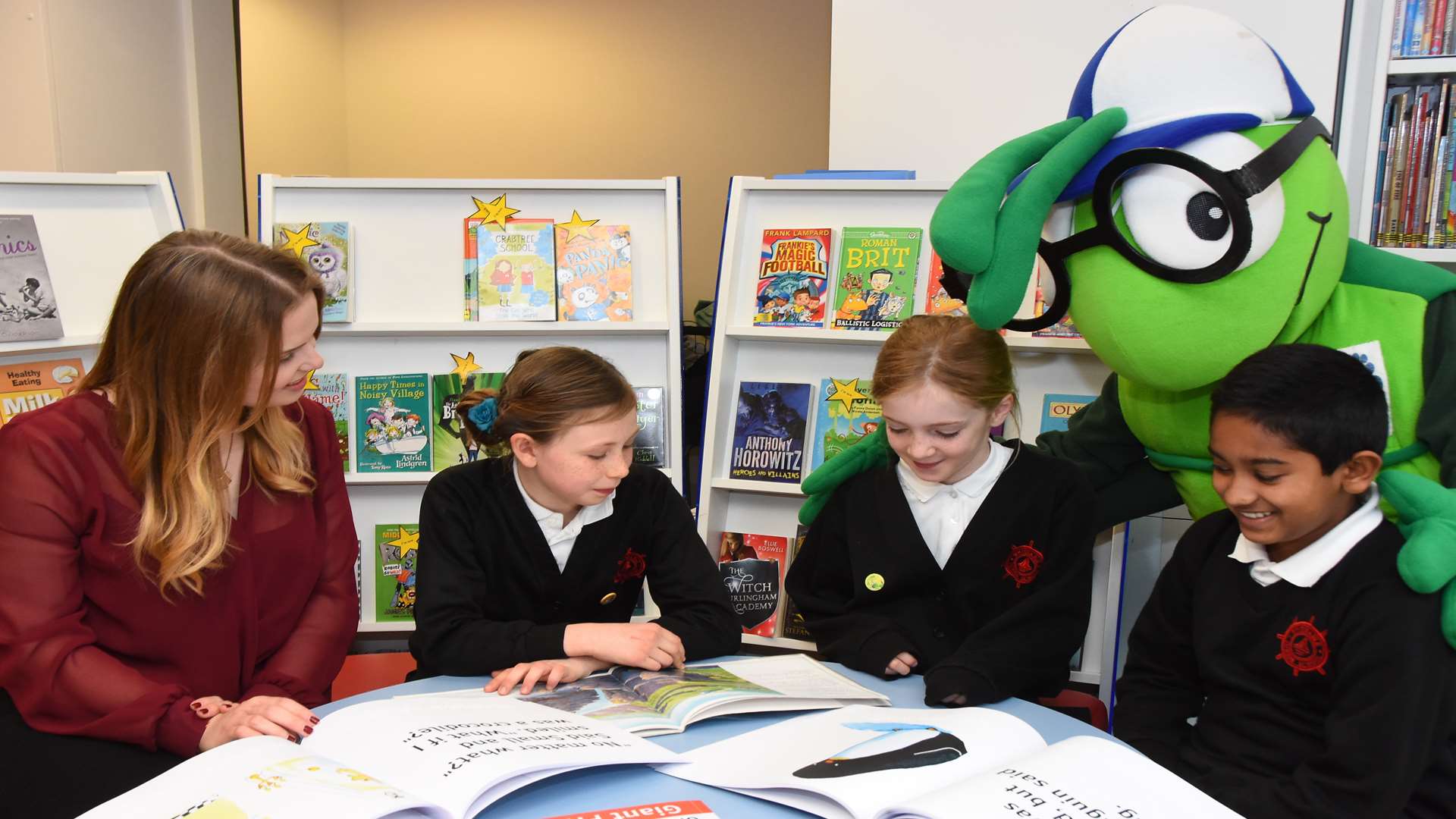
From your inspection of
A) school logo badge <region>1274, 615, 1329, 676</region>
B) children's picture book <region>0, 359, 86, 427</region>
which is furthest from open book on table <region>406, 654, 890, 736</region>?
children's picture book <region>0, 359, 86, 427</region>

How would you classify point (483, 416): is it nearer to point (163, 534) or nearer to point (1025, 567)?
point (163, 534)

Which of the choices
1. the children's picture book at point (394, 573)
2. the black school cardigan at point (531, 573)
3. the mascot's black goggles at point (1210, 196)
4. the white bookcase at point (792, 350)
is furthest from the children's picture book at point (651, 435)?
the mascot's black goggles at point (1210, 196)

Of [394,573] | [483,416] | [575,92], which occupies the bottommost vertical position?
[394,573]

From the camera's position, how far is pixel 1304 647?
4.36 feet

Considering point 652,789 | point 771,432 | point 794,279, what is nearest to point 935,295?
point 794,279

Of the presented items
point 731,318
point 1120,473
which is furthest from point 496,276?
point 1120,473

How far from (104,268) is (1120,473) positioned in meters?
2.46

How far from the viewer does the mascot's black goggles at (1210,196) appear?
56.7 inches

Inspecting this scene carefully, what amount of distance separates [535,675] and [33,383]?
189cm

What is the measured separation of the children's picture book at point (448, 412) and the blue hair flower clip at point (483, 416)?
1.10 m

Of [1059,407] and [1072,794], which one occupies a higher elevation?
[1059,407]

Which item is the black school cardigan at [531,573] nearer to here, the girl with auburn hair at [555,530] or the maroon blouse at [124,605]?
the girl with auburn hair at [555,530]

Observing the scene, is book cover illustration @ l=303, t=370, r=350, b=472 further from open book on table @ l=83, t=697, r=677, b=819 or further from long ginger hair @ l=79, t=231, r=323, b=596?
open book on table @ l=83, t=697, r=677, b=819

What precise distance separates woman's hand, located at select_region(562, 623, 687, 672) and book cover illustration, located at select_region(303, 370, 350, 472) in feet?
5.36
